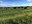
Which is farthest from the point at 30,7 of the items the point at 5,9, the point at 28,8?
the point at 5,9

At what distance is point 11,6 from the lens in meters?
11.6

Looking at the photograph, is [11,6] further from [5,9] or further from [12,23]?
[12,23]

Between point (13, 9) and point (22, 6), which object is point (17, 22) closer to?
point (13, 9)

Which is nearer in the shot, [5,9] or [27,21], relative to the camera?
[27,21]

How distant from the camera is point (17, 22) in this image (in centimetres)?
741

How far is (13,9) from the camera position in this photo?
11.1m

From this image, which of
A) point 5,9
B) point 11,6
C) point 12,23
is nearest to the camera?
point 12,23

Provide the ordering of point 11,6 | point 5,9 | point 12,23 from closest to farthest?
1. point 12,23
2. point 5,9
3. point 11,6

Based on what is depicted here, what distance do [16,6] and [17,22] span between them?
4.31 meters

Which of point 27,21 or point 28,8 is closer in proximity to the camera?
point 27,21

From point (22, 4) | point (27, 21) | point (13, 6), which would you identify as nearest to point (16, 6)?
point (13, 6)

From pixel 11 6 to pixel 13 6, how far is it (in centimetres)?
34

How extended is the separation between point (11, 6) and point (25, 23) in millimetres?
4876

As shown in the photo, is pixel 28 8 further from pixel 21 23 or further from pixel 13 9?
pixel 21 23
